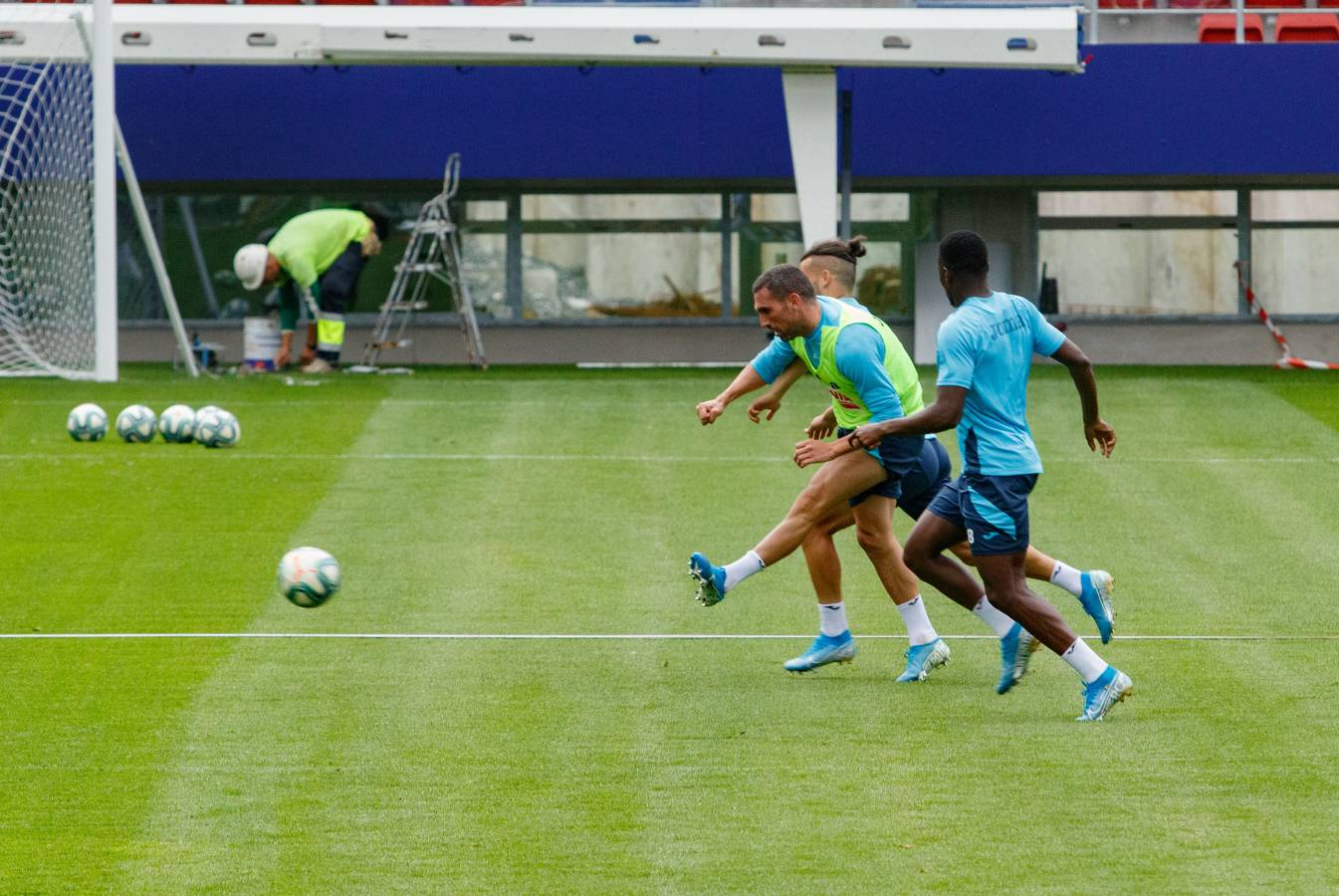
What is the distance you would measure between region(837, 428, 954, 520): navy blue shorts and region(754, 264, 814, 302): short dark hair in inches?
26.1

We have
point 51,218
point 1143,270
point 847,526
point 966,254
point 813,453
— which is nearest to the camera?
point 966,254

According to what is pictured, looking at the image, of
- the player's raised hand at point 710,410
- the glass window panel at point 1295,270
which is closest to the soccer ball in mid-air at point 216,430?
the player's raised hand at point 710,410

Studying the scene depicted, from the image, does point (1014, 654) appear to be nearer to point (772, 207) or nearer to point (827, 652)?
point (827, 652)

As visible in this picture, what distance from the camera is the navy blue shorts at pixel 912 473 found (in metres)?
8.83

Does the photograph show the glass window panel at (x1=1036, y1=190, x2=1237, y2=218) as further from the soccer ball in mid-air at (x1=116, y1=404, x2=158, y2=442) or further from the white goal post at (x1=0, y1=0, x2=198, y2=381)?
the soccer ball in mid-air at (x1=116, y1=404, x2=158, y2=442)

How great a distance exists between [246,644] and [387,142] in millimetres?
14002

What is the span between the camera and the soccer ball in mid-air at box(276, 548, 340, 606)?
9.74m

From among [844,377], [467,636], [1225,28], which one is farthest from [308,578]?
[1225,28]

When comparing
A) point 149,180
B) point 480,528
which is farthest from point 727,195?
point 480,528

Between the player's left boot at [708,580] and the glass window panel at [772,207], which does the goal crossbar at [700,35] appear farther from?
the player's left boot at [708,580]

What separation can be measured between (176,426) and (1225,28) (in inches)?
543

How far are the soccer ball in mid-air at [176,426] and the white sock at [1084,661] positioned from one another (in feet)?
33.3

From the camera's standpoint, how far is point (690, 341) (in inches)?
971

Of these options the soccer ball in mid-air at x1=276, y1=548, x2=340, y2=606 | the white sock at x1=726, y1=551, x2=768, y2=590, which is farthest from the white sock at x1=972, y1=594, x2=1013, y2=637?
the soccer ball in mid-air at x1=276, y1=548, x2=340, y2=606
